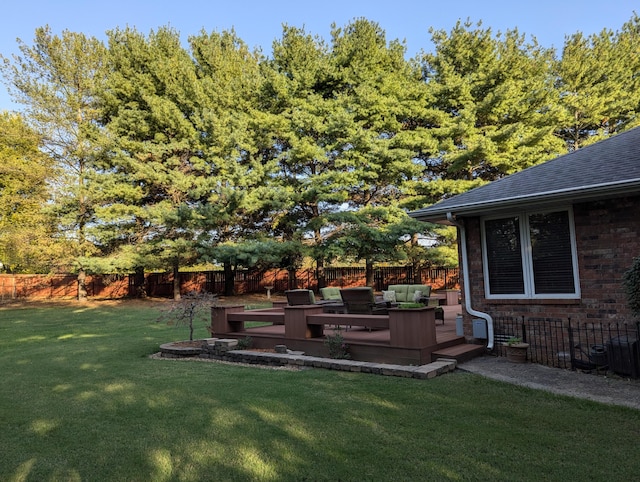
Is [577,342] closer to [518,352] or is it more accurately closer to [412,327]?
[518,352]

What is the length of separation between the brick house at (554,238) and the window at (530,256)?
0.01 m

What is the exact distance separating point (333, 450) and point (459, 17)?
24848mm

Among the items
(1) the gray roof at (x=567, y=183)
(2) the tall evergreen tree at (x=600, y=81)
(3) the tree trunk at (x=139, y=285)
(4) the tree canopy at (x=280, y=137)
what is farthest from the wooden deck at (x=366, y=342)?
(2) the tall evergreen tree at (x=600, y=81)

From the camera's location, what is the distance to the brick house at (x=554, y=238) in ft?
20.2

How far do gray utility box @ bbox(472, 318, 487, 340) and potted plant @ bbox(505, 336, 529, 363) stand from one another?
0.55 meters

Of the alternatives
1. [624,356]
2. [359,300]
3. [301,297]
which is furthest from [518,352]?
[301,297]

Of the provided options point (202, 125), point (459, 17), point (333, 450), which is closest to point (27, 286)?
point (202, 125)

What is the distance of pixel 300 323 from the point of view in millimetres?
7941

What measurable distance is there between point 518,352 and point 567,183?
9.15 ft

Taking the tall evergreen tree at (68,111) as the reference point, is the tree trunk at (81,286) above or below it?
below

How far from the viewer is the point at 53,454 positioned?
3.50 metres

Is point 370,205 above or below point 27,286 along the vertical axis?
above

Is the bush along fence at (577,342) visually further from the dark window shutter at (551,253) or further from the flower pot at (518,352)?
the dark window shutter at (551,253)

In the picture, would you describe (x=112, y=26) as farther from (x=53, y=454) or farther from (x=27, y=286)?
(x=53, y=454)
